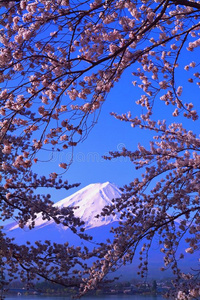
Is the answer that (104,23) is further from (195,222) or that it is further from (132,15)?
(195,222)

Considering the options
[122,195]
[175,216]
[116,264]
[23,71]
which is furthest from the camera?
[122,195]

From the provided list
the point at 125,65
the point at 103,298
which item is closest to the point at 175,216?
the point at 103,298

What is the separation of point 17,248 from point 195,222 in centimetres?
315

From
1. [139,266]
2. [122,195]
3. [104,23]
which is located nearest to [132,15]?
[104,23]

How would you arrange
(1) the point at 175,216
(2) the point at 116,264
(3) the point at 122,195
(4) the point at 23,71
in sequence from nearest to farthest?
(4) the point at 23,71
(2) the point at 116,264
(1) the point at 175,216
(3) the point at 122,195

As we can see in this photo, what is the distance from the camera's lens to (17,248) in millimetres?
6312

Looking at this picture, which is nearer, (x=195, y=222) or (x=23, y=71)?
(x=23, y=71)

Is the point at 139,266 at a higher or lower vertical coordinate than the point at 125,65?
lower

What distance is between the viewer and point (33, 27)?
3.41m

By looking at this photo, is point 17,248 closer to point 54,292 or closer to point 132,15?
point 54,292

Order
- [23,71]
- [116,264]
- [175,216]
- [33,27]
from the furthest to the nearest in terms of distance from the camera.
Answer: [175,216] → [116,264] → [23,71] → [33,27]

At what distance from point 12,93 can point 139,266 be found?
11.3 feet

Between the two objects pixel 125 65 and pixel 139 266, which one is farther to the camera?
pixel 139 266

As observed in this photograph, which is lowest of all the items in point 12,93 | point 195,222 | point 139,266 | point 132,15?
point 139,266
